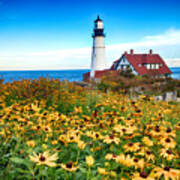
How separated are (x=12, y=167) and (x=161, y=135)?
1.29 meters

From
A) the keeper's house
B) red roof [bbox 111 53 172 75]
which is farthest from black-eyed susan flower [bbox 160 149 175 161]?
red roof [bbox 111 53 172 75]

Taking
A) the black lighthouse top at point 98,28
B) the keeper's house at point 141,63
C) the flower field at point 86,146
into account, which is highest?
the black lighthouse top at point 98,28

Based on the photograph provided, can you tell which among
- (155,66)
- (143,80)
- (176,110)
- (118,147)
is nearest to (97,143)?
(118,147)

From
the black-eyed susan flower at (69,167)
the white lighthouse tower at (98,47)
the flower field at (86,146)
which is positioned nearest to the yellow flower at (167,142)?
the flower field at (86,146)

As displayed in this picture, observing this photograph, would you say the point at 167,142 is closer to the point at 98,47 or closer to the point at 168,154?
the point at 168,154

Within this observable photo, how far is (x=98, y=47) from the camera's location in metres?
28.9

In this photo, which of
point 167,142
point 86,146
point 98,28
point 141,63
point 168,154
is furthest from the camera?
point 141,63

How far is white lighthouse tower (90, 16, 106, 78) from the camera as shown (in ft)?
94.2

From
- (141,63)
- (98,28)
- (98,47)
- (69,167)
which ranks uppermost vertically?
(98,28)

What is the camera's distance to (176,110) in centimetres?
537

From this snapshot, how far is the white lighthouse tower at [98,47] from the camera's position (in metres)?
28.7

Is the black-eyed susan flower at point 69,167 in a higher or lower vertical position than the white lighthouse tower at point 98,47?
lower

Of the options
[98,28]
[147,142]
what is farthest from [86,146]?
[98,28]

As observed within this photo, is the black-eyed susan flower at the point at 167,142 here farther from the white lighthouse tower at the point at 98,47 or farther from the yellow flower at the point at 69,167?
the white lighthouse tower at the point at 98,47
